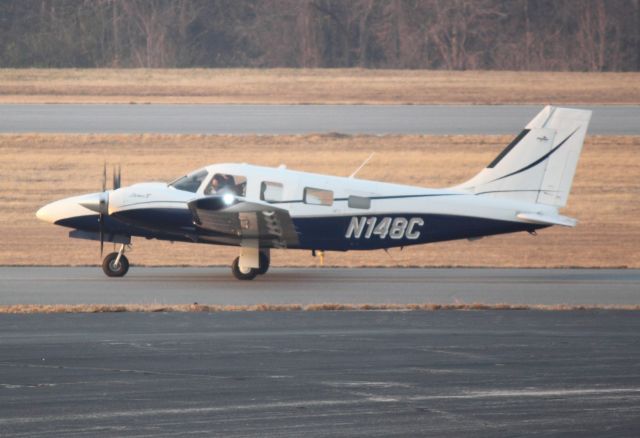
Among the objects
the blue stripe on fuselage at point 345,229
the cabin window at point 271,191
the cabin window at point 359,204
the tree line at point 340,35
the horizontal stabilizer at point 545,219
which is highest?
the tree line at point 340,35

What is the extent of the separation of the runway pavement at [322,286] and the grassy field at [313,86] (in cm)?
2807

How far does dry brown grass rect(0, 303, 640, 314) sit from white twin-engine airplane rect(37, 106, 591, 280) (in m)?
3.04

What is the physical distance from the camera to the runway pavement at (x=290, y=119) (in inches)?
1708

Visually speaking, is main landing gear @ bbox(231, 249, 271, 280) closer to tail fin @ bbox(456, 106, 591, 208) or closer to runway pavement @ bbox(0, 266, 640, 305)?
runway pavement @ bbox(0, 266, 640, 305)

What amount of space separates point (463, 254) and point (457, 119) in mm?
20658

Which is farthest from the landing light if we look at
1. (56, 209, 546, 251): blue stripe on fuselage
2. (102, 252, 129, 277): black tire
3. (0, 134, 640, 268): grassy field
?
(0, 134, 640, 268): grassy field

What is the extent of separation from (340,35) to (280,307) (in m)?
50.7

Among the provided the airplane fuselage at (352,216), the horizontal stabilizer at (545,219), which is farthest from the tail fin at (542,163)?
the horizontal stabilizer at (545,219)

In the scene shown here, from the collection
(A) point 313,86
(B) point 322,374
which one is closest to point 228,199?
(B) point 322,374

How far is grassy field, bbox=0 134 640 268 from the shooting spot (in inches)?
1028

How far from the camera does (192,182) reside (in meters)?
22.1

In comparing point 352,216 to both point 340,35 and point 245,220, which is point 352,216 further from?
point 340,35

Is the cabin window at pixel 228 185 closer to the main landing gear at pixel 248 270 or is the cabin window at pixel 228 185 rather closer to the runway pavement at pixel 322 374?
the main landing gear at pixel 248 270

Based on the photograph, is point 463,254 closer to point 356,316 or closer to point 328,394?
point 356,316
